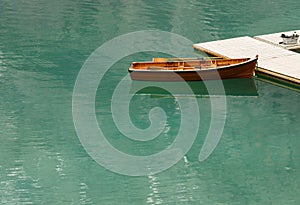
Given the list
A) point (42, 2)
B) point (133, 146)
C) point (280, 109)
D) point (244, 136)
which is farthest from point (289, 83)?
point (42, 2)

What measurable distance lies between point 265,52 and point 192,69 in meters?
7.33

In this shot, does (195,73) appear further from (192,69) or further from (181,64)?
(181,64)

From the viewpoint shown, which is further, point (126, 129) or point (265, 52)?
point (265, 52)

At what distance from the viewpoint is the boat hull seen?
1543 inches

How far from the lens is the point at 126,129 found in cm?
3372

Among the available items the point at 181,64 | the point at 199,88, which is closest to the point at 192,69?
the point at 181,64

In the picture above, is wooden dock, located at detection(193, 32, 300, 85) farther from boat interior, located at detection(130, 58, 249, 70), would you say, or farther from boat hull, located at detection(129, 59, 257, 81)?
boat interior, located at detection(130, 58, 249, 70)

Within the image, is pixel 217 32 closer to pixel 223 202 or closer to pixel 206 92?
pixel 206 92

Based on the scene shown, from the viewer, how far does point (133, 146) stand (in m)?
32.0

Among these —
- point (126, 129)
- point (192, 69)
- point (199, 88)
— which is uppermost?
point (192, 69)

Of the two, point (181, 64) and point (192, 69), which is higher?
point (181, 64)

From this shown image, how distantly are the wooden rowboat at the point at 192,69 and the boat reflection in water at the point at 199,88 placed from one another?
Result: 334 mm

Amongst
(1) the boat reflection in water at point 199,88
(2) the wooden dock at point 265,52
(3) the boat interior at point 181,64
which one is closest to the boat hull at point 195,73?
(1) the boat reflection in water at point 199,88

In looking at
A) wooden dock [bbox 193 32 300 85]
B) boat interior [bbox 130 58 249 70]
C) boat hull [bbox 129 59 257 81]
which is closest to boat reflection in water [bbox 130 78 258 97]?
boat hull [bbox 129 59 257 81]
